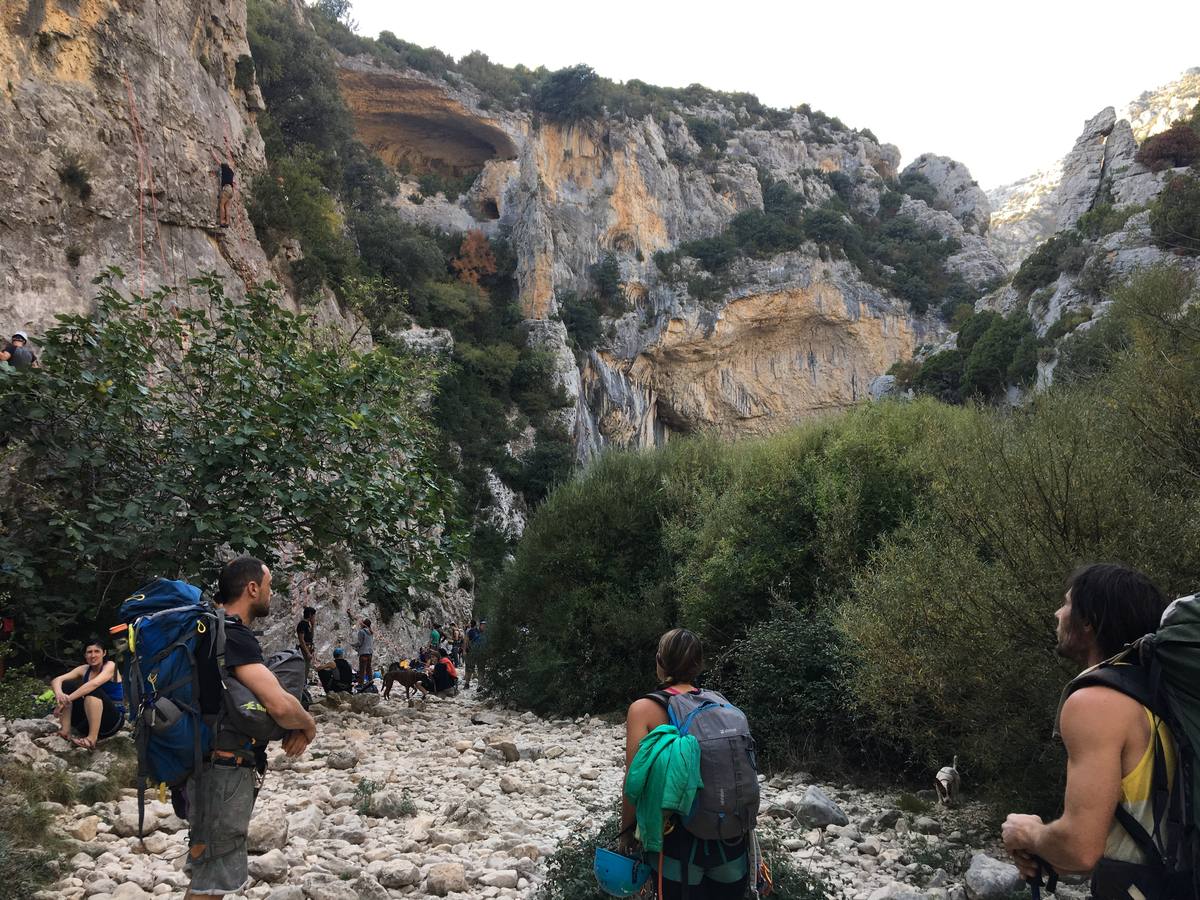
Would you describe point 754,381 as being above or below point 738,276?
below

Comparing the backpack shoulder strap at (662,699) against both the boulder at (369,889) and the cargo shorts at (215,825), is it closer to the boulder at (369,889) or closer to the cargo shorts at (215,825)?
the cargo shorts at (215,825)

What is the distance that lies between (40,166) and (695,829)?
15923mm

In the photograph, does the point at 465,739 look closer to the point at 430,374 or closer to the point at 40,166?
the point at 430,374

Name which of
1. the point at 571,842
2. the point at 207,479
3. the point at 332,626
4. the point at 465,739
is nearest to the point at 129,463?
the point at 207,479

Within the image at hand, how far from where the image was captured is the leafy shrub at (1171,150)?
31.3 meters

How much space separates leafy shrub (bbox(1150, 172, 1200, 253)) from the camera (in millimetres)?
19172

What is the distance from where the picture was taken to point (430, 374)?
551 inches

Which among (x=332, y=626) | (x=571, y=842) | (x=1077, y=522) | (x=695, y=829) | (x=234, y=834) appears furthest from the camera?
(x=332, y=626)

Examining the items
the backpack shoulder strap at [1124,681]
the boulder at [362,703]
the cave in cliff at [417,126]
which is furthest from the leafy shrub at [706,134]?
the backpack shoulder strap at [1124,681]

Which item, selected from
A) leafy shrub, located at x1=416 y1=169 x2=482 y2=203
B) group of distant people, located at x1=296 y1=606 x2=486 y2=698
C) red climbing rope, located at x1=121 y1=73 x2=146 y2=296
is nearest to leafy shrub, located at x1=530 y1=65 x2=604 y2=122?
leafy shrub, located at x1=416 y1=169 x2=482 y2=203

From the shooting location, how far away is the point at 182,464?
9.09 m

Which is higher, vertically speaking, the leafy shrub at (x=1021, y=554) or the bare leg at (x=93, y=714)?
the leafy shrub at (x=1021, y=554)

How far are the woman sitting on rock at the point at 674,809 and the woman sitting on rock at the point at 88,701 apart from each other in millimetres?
5967

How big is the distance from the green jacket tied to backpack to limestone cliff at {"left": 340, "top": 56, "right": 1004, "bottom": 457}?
40.9m
